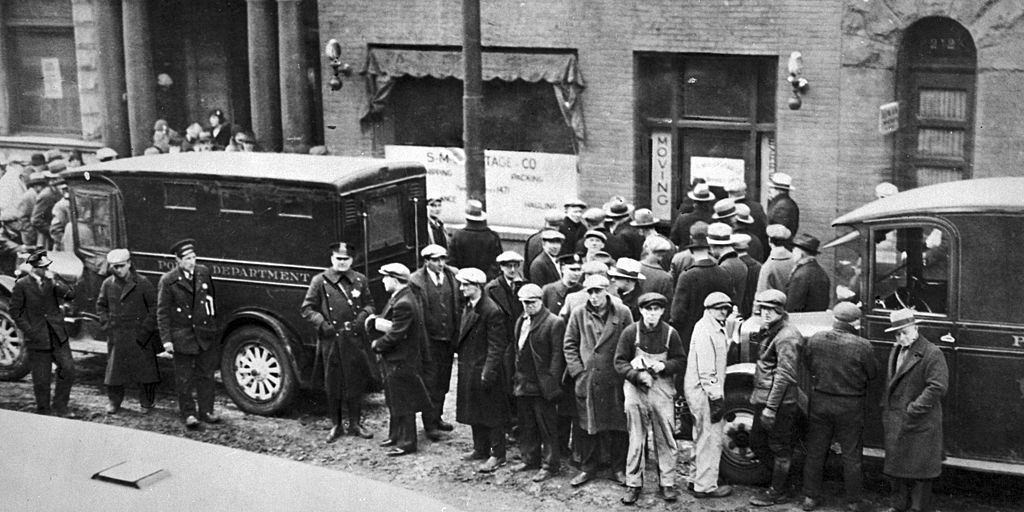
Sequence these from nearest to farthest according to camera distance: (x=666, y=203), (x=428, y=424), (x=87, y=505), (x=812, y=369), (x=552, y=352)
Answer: (x=87, y=505) → (x=812, y=369) → (x=552, y=352) → (x=428, y=424) → (x=666, y=203)

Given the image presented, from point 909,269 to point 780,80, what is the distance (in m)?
5.98

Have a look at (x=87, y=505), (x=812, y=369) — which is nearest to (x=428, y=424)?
(x=812, y=369)

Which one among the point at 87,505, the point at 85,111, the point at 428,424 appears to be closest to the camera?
the point at 87,505

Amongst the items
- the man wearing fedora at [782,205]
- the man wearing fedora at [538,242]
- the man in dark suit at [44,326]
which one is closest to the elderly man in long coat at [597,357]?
the man wearing fedora at [538,242]

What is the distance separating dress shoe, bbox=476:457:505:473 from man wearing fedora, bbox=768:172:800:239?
4.80 metres

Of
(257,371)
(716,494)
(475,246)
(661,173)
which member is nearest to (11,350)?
(257,371)

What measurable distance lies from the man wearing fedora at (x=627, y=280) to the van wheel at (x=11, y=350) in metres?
6.67

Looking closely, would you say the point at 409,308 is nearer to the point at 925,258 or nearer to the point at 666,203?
the point at 925,258

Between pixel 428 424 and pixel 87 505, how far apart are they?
803 cm

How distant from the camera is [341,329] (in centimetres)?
1148

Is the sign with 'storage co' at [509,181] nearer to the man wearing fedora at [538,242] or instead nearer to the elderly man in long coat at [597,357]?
the man wearing fedora at [538,242]

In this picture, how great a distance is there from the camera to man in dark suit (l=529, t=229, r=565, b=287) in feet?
39.6

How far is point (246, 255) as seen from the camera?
12172 millimetres

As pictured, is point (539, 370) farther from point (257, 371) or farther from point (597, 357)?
point (257, 371)
